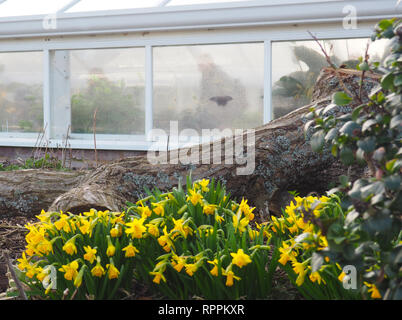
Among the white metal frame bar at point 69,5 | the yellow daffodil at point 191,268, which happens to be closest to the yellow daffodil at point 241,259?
the yellow daffodil at point 191,268

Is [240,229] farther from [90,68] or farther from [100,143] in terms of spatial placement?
[90,68]

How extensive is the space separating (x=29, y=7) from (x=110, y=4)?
4.56ft

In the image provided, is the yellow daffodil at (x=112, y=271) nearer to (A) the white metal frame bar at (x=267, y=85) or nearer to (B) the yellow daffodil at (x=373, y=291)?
(B) the yellow daffodil at (x=373, y=291)

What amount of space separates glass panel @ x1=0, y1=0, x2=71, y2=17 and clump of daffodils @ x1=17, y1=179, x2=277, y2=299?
18.5ft

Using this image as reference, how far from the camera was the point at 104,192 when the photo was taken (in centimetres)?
278

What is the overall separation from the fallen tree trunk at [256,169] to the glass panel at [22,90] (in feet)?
13.2

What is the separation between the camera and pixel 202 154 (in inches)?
127

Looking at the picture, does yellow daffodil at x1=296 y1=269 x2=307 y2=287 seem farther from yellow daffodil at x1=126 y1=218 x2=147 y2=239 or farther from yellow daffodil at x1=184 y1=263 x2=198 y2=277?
yellow daffodil at x1=126 y1=218 x2=147 y2=239

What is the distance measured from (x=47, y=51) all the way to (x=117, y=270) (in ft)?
20.0

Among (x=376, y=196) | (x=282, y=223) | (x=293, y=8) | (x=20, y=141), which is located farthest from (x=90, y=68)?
(x=376, y=196)

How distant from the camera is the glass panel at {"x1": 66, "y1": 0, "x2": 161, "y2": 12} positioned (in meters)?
6.32

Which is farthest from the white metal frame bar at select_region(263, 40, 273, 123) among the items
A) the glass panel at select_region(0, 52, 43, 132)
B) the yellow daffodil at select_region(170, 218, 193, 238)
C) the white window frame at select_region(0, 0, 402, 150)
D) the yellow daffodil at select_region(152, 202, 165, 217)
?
the yellow daffodil at select_region(170, 218, 193, 238)

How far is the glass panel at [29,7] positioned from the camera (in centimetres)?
679

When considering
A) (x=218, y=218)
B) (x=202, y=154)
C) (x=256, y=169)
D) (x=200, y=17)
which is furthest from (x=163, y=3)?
(x=218, y=218)
